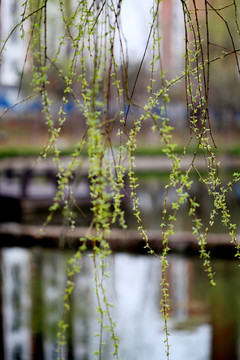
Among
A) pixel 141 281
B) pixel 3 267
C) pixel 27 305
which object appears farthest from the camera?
pixel 3 267

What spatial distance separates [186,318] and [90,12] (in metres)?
3.24

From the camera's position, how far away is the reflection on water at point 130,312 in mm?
3246

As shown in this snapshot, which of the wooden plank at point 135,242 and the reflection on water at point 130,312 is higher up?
the wooden plank at point 135,242

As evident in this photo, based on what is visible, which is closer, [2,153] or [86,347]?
[86,347]

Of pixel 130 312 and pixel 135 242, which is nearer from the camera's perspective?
pixel 135 242

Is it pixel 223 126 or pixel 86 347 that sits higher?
pixel 223 126

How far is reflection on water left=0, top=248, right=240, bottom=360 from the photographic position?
3.25 meters

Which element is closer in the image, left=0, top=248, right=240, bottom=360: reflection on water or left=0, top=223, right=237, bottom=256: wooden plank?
left=0, top=223, right=237, bottom=256: wooden plank

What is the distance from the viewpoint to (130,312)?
387 centimetres

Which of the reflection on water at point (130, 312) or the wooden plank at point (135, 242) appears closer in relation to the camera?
the wooden plank at point (135, 242)

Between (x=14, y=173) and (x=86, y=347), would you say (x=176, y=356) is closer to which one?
(x=86, y=347)

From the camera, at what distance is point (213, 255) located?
2.47 metres

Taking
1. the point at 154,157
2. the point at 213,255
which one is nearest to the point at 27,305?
the point at 213,255

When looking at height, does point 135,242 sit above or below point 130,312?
above
